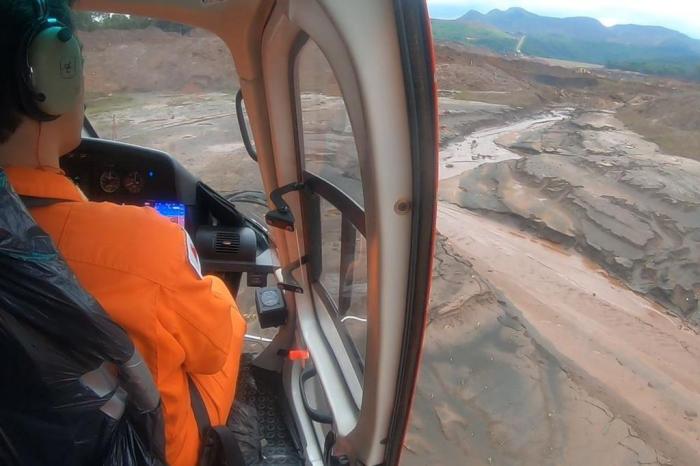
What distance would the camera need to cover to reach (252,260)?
2.32 m

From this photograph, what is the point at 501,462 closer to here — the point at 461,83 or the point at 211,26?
the point at 211,26

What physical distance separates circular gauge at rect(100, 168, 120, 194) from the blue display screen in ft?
0.67

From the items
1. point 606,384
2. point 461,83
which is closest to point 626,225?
point 606,384

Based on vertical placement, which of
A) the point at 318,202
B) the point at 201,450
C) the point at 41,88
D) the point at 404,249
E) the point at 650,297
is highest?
the point at 41,88

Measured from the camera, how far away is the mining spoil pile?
5645mm

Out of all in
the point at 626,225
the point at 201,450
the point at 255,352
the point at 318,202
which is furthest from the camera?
the point at 626,225

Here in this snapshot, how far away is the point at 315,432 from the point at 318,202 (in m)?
0.93

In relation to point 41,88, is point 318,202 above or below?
below

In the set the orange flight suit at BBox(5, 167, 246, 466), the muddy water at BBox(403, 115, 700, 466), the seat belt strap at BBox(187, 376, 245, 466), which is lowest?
the muddy water at BBox(403, 115, 700, 466)

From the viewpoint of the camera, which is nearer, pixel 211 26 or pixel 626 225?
pixel 211 26

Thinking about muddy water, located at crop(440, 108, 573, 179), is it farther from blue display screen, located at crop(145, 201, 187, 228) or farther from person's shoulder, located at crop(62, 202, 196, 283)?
person's shoulder, located at crop(62, 202, 196, 283)

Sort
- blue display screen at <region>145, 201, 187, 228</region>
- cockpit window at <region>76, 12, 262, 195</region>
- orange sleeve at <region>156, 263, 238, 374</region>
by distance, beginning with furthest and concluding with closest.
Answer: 1. blue display screen at <region>145, 201, 187, 228</region>
2. cockpit window at <region>76, 12, 262, 195</region>
3. orange sleeve at <region>156, 263, 238, 374</region>

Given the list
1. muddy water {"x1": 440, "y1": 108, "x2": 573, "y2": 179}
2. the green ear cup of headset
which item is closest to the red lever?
the green ear cup of headset

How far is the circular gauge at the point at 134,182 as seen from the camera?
8.23 ft
